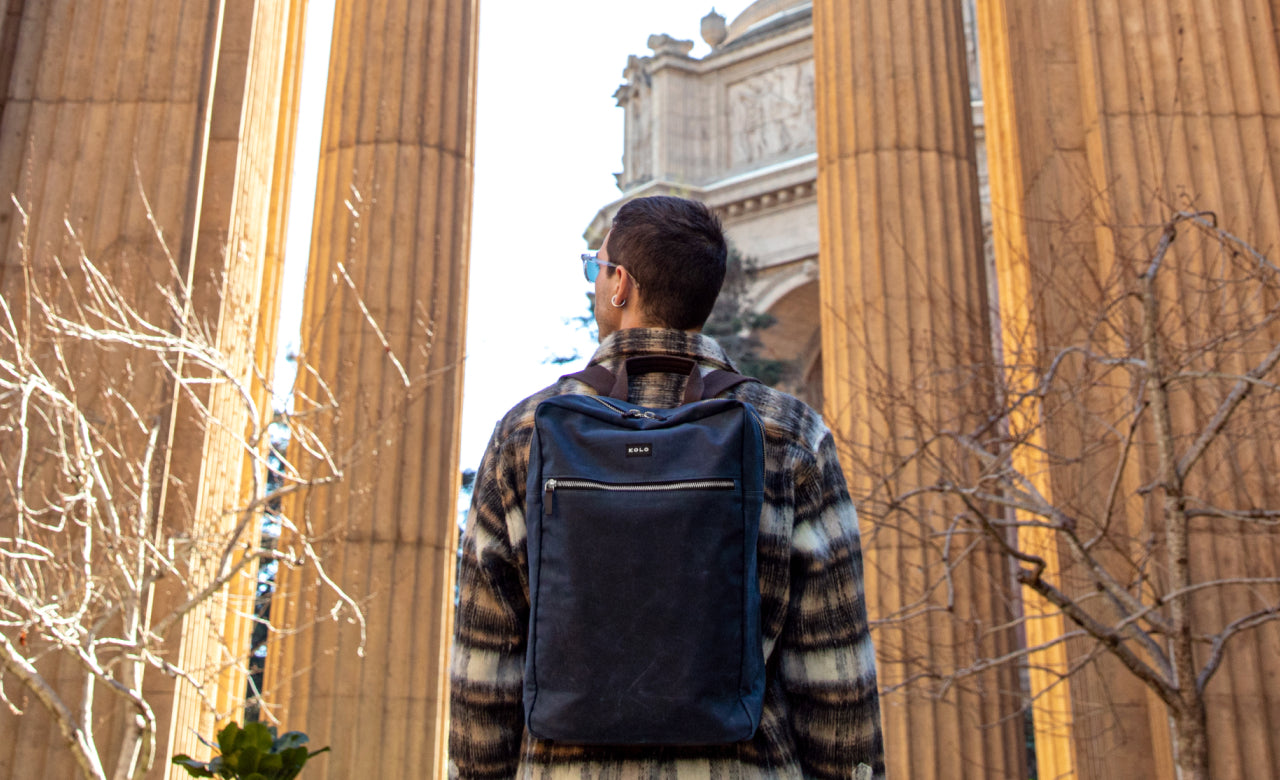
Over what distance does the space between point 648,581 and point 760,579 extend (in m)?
0.33

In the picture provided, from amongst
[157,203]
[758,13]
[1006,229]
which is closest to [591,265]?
[157,203]

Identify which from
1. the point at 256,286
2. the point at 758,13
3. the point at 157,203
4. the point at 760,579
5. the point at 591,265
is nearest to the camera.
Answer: the point at 760,579

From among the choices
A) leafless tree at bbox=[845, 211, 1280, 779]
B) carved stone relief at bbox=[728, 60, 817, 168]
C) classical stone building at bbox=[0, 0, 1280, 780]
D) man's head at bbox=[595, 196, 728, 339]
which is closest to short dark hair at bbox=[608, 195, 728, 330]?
man's head at bbox=[595, 196, 728, 339]

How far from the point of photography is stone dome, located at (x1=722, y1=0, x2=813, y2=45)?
1665 inches

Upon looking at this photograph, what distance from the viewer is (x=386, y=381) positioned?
14.0 meters

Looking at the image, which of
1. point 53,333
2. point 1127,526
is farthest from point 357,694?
point 1127,526

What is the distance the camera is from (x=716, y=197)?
3525 cm

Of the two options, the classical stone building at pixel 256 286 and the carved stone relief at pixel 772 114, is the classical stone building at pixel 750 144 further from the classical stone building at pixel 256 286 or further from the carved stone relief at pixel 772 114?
the classical stone building at pixel 256 286

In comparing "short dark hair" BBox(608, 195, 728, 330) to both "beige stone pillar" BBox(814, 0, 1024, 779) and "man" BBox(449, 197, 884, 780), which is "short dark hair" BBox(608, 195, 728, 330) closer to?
"man" BBox(449, 197, 884, 780)

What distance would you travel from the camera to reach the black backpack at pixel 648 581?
246cm

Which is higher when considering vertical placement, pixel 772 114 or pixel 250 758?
pixel 772 114

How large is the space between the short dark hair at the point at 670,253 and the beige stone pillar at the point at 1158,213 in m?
8.12

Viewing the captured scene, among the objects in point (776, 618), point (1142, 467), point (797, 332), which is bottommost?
point (776, 618)

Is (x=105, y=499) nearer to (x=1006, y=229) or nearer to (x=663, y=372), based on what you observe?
(x=663, y=372)
